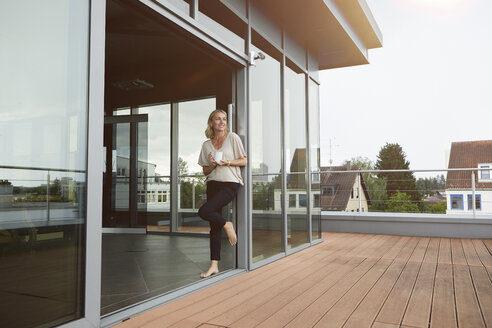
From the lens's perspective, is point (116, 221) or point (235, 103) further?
point (116, 221)

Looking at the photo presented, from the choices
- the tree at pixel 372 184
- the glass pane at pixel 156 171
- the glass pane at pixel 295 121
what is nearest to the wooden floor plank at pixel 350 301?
the glass pane at pixel 295 121

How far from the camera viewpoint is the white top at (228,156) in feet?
9.64

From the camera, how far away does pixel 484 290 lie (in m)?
2.44

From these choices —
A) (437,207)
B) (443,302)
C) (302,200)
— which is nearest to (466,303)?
(443,302)

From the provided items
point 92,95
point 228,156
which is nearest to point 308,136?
point 228,156

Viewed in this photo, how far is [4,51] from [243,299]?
1.75m

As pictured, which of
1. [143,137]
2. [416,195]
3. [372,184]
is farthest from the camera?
[372,184]

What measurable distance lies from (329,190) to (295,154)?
1.73 meters

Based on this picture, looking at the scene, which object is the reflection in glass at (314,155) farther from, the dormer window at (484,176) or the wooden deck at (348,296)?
the dormer window at (484,176)

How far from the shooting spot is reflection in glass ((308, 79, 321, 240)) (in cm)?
457

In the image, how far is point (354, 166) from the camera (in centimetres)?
3575

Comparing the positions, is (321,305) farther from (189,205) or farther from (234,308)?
(189,205)

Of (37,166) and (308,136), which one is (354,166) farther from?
(37,166)

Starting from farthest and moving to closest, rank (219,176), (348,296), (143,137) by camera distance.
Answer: (143,137), (219,176), (348,296)
